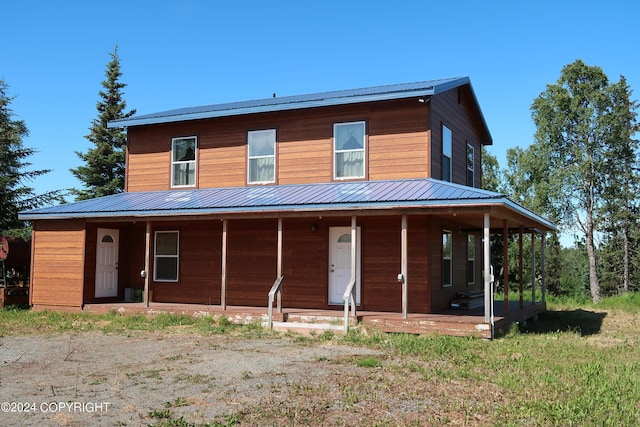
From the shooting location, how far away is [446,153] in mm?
16578

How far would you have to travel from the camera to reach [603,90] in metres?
30.9

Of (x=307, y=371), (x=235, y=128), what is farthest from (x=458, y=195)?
(x=235, y=128)

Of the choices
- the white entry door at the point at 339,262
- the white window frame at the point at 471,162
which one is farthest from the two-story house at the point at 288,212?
the white window frame at the point at 471,162

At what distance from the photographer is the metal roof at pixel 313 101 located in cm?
1505

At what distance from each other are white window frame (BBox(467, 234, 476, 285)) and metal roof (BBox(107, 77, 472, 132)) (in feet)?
16.2

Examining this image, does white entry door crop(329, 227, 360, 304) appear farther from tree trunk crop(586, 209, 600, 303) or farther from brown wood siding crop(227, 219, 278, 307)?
tree trunk crop(586, 209, 600, 303)

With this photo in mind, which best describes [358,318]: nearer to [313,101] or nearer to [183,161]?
[313,101]

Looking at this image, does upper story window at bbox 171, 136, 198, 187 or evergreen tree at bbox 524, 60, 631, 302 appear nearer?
upper story window at bbox 171, 136, 198, 187

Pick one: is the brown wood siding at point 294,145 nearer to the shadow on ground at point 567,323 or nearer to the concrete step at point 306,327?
the concrete step at point 306,327

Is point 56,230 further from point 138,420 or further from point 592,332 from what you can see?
point 592,332

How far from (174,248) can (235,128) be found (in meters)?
3.96

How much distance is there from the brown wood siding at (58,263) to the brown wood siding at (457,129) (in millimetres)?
9955

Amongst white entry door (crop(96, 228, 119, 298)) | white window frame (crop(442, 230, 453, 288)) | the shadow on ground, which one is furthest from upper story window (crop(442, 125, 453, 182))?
white entry door (crop(96, 228, 119, 298))

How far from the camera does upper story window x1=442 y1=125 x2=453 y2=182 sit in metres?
16.4
